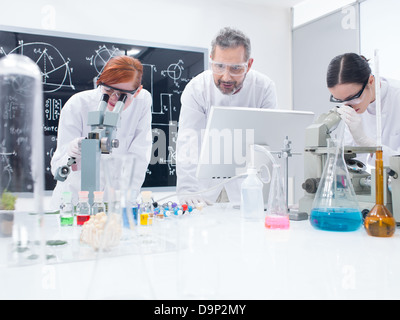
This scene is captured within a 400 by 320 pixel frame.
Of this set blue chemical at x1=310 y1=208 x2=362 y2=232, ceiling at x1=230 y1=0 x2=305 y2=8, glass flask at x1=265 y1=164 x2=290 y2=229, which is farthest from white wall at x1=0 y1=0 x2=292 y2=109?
blue chemical at x1=310 y1=208 x2=362 y2=232

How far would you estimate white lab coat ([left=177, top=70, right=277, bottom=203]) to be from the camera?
226 cm

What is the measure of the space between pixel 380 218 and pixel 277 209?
11.9 inches

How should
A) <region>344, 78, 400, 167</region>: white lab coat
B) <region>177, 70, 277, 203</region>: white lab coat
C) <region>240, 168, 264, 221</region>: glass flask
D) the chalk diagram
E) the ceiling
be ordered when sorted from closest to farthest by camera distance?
1. <region>240, 168, 264, 221</region>: glass flask
2. <region>177, 70, 277, 203</region>: white lab coat
3. <region>344, 78, 400, 167</region>: white lab coat
4. the chalk diagram
5. the ceiling

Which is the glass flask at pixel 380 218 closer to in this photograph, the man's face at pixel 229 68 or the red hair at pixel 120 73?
the man's face at pixel 229 68

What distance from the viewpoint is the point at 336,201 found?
1.17m

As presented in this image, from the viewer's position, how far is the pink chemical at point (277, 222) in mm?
1190

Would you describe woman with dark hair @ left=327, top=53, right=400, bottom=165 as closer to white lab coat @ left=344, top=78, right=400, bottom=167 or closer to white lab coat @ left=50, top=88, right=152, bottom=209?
white lab coat @ left=344, top=78, right=400, bottom=167

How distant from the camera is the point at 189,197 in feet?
6.06

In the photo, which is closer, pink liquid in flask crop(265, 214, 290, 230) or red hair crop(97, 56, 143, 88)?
pink liquid in flask crop(265, 214, 290, 230)

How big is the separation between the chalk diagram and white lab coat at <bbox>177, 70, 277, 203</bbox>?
120 cm

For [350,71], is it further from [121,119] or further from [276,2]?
[276,2]

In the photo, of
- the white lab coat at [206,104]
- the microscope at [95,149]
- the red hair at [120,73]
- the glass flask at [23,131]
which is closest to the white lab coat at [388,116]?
the white lab coat at [206,104]

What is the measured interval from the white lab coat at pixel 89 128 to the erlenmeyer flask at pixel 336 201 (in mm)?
1459
